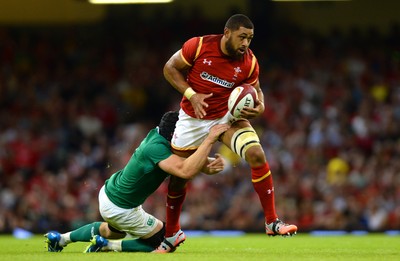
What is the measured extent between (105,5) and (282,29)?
393 cm

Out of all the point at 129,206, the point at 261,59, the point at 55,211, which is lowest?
the point at 55,211

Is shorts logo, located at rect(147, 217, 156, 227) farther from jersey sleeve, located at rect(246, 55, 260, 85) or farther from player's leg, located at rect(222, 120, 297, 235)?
jersey sleeve, located at rect(246, 55, 260, 85)

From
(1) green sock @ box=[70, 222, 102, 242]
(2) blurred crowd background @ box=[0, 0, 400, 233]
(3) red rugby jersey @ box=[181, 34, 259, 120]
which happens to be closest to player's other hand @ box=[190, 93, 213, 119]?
(3) red rugby jersey @ box=[181, 34, 259, 120]

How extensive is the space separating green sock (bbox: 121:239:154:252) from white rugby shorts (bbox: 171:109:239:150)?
1.06 meters

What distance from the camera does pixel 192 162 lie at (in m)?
9.13

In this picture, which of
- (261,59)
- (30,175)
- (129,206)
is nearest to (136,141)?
(30,175)

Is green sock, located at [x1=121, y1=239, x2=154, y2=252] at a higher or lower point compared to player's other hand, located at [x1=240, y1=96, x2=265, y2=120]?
lower

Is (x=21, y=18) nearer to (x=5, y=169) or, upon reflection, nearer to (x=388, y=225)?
(x=5, y=169)

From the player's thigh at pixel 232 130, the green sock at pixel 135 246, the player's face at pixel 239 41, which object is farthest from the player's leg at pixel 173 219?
the player's face at pixel 239 41

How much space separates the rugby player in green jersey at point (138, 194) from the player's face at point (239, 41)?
757 mm

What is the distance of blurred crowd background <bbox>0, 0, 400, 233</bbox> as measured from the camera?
17250 millimetres

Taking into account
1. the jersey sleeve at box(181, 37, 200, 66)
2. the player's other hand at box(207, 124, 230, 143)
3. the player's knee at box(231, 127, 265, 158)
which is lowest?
the player's knee at box(231, 127, 265, 158)

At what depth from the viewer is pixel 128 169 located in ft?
31.3

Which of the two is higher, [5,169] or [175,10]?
[175,10]
